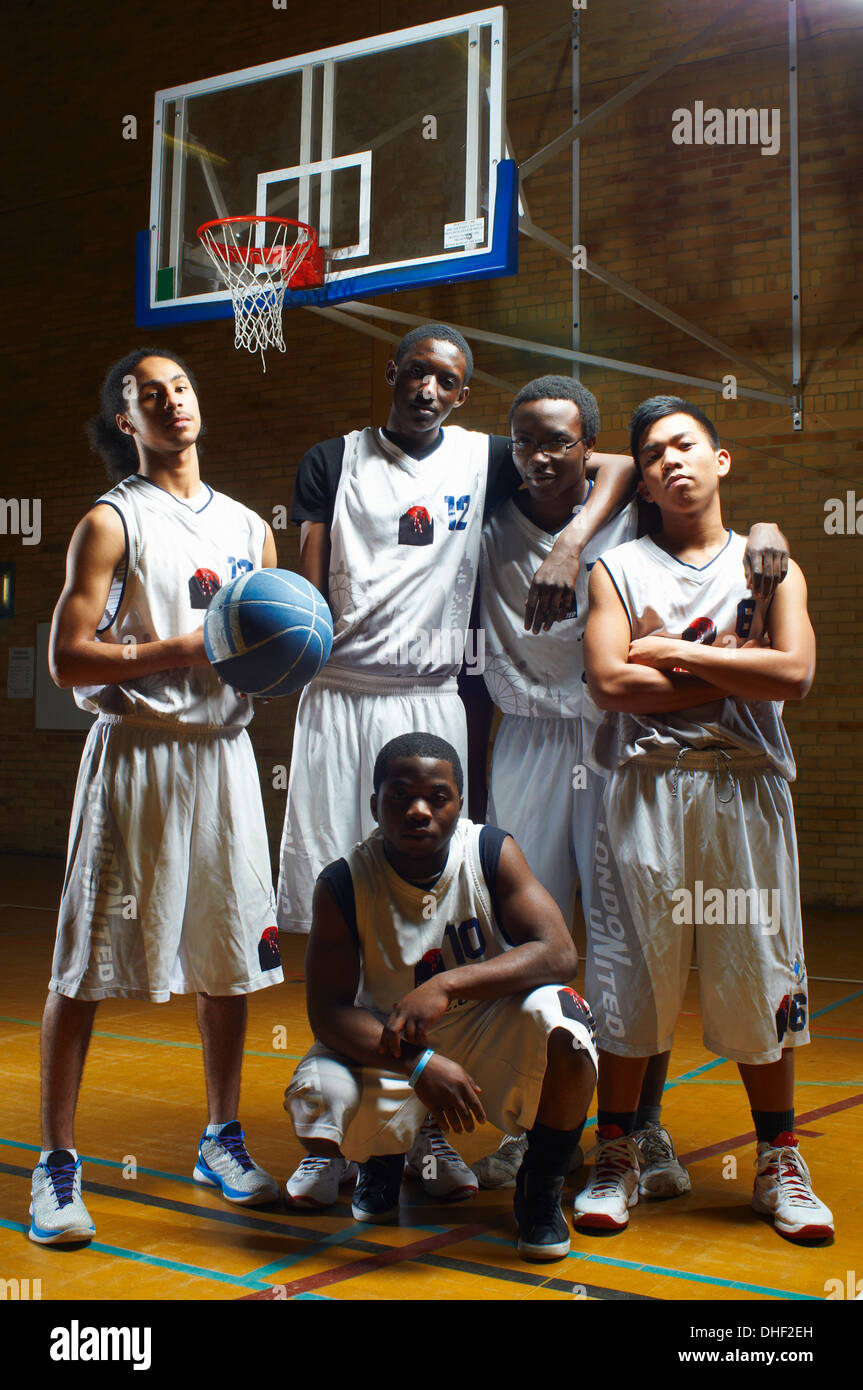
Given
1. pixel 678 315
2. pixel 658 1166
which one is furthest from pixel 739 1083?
pixel 678 315

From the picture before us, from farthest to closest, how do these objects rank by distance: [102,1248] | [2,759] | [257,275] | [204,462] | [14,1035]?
1. [2,759]
2. [204,462]
3. [257,275]
4. [14,1035]
5. [102,1248]

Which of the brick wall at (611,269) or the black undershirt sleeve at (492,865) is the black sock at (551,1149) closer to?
the black undershirt sleeve at (492,865)

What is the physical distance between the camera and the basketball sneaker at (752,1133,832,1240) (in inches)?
113

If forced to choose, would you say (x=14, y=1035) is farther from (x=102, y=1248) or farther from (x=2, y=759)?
(x=2, y=759)

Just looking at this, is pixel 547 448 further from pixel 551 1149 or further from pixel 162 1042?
pixel 162 1042

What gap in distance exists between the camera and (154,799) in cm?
305

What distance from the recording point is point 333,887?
2939mm

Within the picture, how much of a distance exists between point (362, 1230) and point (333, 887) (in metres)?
0.82

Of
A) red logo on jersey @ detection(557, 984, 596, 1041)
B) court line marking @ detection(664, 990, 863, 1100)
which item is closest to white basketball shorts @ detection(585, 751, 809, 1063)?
red logo on jersey @ detection(557, 984, 596, 1041)

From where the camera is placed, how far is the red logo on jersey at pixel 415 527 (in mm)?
3412

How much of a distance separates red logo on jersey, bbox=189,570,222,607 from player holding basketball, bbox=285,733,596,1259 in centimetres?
63

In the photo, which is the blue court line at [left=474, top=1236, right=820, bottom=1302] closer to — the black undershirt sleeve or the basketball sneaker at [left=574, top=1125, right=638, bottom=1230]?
the basketball sneaker at [left=574, top=1125, right=638, bottom=1230]

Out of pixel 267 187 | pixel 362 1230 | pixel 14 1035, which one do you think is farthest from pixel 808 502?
pixel 362 1230

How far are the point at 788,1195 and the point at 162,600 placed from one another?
81.3 inches
